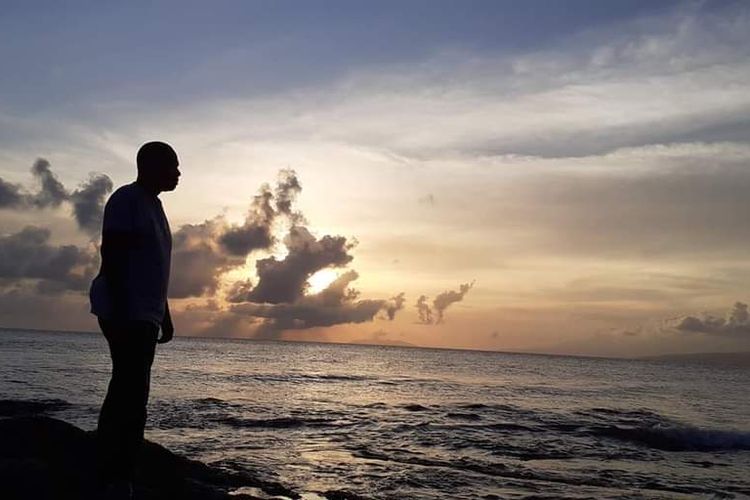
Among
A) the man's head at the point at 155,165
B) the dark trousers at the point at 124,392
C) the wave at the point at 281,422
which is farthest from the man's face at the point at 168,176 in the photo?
the wave at the point at 281,422

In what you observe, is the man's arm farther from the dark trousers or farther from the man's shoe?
the man's shoe

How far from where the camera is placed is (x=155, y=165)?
214 inches

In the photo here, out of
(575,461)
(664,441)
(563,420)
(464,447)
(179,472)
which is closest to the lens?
(179,472)

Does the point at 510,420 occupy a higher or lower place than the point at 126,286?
lower

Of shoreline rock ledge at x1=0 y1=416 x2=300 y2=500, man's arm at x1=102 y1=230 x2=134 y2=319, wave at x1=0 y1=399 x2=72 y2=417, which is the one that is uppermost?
man's arm at x1=102 y1=230 x2=134 y2=319

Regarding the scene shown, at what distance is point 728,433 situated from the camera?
23297 mm

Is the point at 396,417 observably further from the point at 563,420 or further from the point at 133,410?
the point at 133,410

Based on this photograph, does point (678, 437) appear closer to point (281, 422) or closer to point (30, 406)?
point (281, 422)

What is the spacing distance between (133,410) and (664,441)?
767 inches

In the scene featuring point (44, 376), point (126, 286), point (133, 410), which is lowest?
point (44, 376)

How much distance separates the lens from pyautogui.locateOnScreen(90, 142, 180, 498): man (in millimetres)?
5012

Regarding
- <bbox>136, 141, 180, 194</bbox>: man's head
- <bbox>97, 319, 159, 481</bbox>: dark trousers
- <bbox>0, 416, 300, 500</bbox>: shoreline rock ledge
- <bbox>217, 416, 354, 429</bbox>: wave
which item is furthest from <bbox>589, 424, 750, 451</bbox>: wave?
<bbox>136, 141, 180, 194</bbox>: man's head

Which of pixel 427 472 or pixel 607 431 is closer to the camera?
pixel 427 472

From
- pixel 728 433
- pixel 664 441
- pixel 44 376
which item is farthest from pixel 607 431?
pixel 44 376
